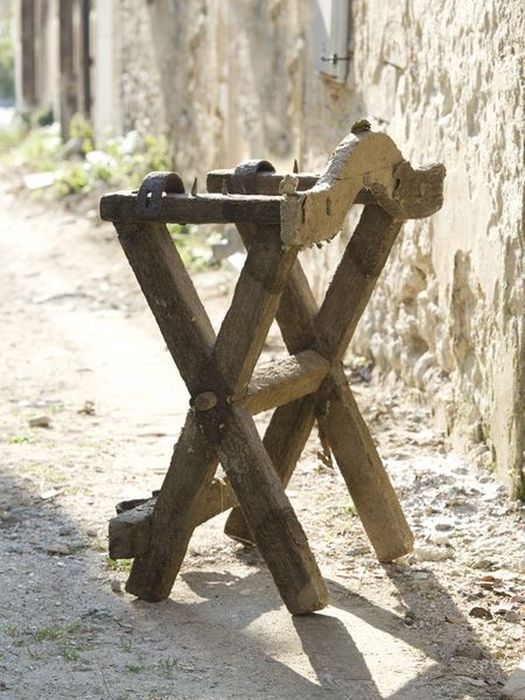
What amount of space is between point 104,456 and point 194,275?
320 cm

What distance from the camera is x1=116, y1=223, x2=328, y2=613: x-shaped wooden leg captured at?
3.25 meters

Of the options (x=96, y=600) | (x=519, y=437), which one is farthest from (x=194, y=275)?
(x=96, y=600)

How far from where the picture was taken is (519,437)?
13.7 feet

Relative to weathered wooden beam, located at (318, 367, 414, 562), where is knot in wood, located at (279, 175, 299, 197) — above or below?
above

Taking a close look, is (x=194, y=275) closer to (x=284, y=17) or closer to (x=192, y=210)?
(x=284, y=17)

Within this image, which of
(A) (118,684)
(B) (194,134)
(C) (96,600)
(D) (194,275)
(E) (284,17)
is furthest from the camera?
(B) (194,134)

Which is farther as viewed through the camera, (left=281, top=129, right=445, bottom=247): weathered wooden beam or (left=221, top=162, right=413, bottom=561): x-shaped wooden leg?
(left=221, top=162, right=413, bottom=561): x-shaped wooden leg

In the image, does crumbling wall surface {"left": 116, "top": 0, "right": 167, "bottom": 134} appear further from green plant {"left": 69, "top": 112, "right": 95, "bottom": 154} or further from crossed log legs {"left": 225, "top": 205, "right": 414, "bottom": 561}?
crossed log legs {"left": 225, "top": 205, "right": 414, "bottom": 561}

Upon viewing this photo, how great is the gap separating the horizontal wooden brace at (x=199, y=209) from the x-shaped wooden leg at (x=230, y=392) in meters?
0.06

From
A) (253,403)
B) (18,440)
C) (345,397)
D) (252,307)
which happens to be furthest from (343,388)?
(18,440)

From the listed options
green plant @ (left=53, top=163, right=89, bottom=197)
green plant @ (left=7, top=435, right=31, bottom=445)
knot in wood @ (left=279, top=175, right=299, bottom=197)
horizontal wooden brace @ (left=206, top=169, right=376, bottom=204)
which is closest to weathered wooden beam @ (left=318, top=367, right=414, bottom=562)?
horizontal wooden brace @ (left=206, top=169, right=376, bottom=204)

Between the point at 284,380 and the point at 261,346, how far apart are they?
25cm

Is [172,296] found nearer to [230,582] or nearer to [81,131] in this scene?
[230,582]

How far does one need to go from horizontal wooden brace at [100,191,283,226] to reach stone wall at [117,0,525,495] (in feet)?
4.22
